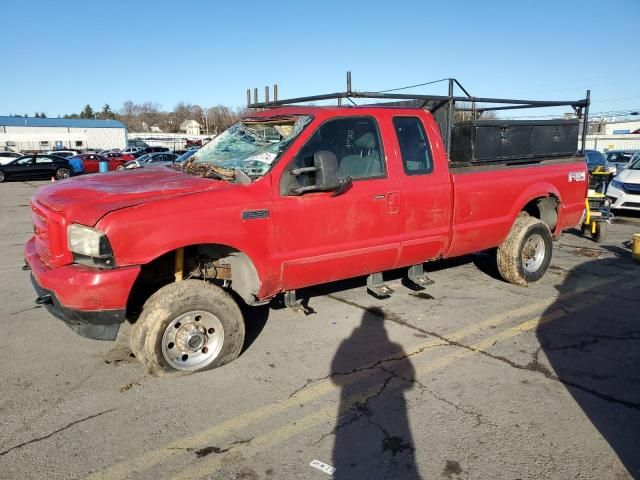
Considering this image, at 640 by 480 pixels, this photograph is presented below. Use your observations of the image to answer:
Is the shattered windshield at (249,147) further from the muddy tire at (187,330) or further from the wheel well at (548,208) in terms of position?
the wheel well at (548,208)

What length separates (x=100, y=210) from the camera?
3.50 meters

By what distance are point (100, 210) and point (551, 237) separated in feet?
17.6

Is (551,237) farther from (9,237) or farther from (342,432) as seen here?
(9,237)

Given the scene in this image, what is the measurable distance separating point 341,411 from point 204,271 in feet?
5.74

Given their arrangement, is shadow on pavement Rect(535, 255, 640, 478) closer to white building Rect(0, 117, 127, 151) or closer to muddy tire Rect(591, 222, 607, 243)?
muddy tire Rect(591, 222, 607, 243)

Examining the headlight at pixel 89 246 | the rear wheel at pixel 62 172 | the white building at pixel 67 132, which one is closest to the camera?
the headlight at pixel 89 246

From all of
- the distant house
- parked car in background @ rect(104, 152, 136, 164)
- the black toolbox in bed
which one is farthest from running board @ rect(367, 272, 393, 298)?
the distant house

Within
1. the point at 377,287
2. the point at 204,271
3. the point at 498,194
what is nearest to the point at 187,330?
the point at 204,271

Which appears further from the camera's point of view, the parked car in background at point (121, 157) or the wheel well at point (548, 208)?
the parked car in background at point (121, 157)

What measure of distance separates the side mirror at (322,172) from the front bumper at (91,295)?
1.45 metres

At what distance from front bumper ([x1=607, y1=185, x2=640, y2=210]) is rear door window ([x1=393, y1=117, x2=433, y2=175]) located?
930 cm

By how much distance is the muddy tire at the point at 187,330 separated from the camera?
3770 millimetres

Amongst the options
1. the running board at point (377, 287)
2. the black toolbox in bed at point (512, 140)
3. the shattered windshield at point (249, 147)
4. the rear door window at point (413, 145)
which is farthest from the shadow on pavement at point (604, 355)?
the shattered windshield at point (249, 147)

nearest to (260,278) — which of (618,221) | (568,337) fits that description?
(568,337)
